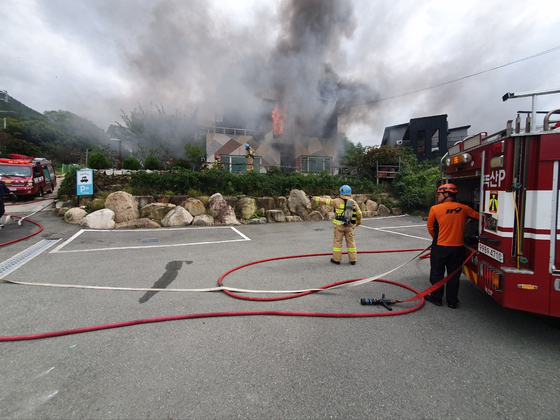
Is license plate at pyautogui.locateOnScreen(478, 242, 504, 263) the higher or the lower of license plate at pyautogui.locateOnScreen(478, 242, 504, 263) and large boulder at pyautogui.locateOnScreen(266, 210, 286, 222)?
the higher

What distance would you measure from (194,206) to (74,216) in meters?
3.79

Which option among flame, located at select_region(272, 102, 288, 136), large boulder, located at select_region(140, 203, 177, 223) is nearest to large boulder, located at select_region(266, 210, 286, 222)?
large boulder, located at select_region(140, 203, 177, 223)

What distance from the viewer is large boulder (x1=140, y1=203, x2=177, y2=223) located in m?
9.73

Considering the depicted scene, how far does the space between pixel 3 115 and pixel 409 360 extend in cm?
6386

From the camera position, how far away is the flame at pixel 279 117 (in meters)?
19.5

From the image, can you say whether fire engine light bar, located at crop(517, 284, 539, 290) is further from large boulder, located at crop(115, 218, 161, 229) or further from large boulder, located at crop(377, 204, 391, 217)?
large boulder, located at crop(377, 204, 391, 217)

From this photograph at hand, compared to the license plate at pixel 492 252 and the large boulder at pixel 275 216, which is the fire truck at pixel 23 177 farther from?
the license plate at pixel 492 252

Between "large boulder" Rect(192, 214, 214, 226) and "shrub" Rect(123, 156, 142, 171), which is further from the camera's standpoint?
"shrub" Rect(123, 156, 142, 171)

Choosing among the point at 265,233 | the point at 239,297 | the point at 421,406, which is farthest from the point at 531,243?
the point at 265,233

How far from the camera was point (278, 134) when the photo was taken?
20.9m

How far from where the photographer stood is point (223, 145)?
2062 centimetres

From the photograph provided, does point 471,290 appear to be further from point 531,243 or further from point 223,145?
point 223,145

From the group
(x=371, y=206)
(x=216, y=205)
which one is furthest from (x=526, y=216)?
(x=371, y=206)

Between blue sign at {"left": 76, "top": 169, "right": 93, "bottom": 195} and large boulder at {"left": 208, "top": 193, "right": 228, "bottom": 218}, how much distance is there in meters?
4.25
